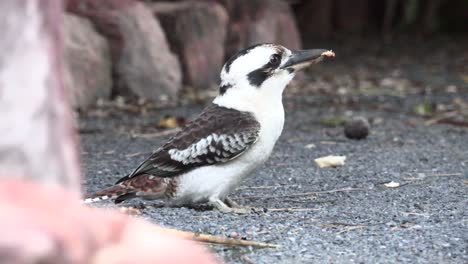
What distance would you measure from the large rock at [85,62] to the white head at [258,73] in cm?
375

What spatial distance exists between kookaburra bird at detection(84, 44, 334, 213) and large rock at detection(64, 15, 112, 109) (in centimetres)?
372

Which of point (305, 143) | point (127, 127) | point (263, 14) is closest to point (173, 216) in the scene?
point (305, 143)

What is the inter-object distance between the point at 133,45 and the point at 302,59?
4219 millimetres

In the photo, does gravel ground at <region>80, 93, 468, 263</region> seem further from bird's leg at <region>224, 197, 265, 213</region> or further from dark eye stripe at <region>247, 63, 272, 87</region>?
dark eye stripe at <region>247, 63, 272, 87</region>

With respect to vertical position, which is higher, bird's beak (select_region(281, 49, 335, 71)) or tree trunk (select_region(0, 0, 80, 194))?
tree trunk (select_region(0, 0, 80, 194))

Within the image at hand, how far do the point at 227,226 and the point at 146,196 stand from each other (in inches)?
25.8

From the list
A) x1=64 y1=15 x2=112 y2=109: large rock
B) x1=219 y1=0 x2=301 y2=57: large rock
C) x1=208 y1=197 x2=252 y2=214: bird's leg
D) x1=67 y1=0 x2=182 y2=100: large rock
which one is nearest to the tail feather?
x1=208 y1=197 x2=252 y2=214: bird's leg

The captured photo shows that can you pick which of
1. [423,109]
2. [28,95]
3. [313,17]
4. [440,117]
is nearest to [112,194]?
[28,95]

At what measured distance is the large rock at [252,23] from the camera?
385 inches

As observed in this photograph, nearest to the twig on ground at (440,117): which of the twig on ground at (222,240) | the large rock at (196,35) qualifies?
the large rock at (196,35)

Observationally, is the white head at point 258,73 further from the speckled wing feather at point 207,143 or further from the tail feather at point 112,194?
the tail feather at point 112,194

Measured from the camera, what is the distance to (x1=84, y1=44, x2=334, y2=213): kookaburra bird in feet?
13.8

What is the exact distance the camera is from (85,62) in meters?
8.20

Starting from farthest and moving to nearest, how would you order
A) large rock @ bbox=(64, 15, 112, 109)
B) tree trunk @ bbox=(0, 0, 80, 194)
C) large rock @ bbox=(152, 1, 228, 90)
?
large rock @ bbox=(152, 1, 228, 90)
large rock @ bbox=(64, 15, 112, 109)
tree trunk @ bbox=(0, 0, 80, 194)
